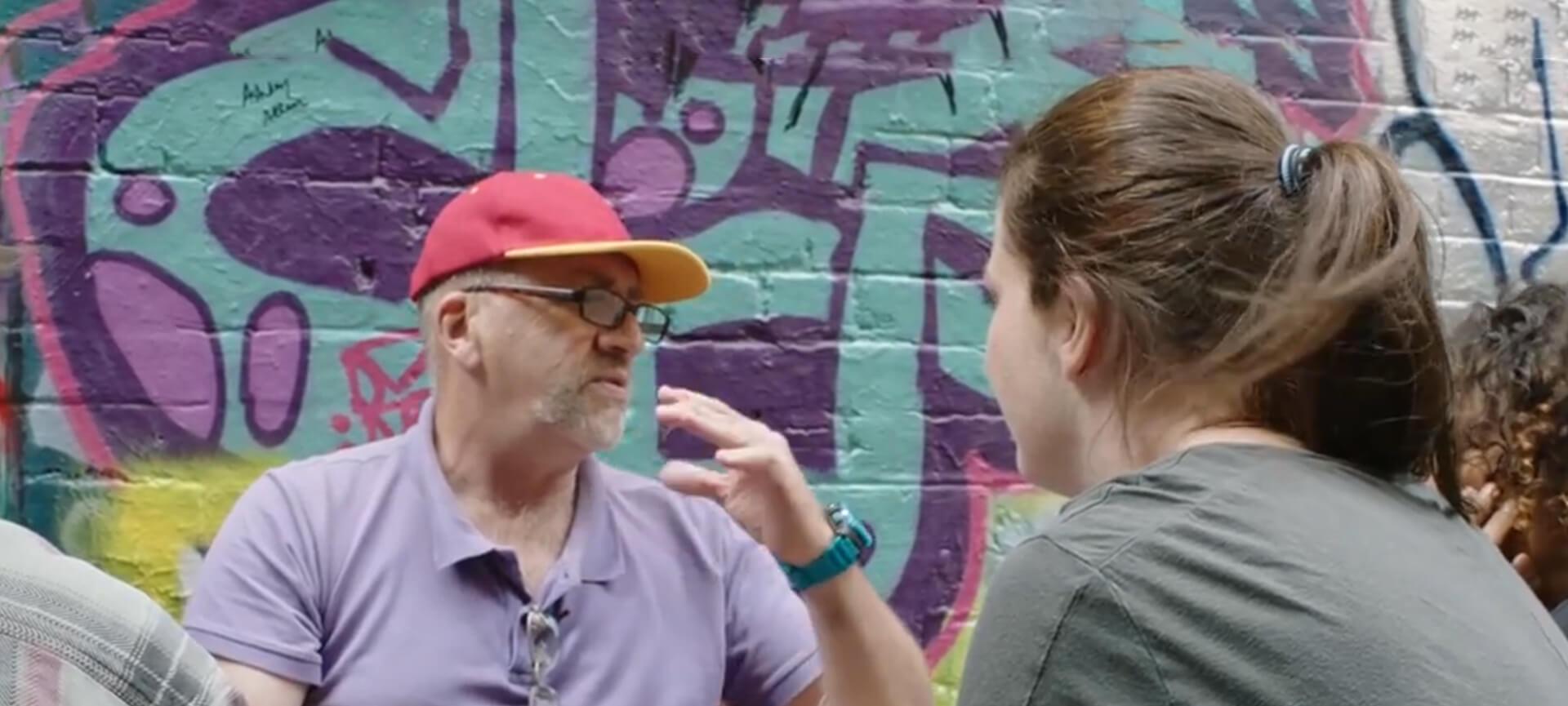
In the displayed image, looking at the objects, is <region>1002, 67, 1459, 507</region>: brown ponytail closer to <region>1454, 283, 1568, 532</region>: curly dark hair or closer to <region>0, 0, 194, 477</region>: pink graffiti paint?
<region>1454, 283, 1568, 532</region>: curly dark hair

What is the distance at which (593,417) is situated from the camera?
7.27ft

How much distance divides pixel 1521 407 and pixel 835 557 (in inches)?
33.8

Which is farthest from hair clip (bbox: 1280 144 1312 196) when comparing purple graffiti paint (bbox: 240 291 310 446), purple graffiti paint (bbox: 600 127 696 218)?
purple graffiti paint (bbox: 240 291 310 446)

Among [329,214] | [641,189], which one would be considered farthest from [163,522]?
[641,189]

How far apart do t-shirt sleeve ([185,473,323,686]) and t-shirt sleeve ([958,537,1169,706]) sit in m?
1.05

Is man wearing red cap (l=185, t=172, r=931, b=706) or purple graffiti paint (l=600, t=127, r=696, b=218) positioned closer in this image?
man wearing red cap (l=185, t=172, r=931, b=706)

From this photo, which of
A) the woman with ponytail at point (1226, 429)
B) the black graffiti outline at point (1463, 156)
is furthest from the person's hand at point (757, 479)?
the black graffiti outline at point (1463, 156)

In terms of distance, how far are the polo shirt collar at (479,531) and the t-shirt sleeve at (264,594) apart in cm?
16

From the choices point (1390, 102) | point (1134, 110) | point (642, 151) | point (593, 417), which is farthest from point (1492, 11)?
point (1134, 110)

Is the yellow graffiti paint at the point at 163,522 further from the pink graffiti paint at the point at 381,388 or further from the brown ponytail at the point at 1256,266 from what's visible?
the brown ponytail at the point at 1256,266

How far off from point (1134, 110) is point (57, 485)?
5.97 ft

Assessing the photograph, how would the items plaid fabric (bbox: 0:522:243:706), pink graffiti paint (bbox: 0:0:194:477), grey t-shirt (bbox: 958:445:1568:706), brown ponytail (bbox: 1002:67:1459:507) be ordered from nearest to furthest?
1. plaid fabric (bbox: 0:522:243:706)
2. grey t-shirt (bbox: 958:445:1568:706)
3. brown ponytail (bbox: 1002:67:1459:507)
4. pink graffiti paint (bbox: 0:0:194:477)

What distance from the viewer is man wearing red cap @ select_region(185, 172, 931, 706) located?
203 cm

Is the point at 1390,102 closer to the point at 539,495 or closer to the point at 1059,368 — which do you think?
the point at 539,495
